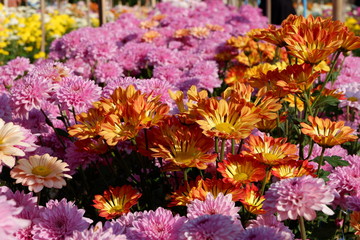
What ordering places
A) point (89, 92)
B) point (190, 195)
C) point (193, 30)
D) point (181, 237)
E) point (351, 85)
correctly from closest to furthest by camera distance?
point (181, 237) → point (190, 195) → point (89, 92) → point (351, 85) → point (193, 30)

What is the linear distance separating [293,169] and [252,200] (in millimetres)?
159

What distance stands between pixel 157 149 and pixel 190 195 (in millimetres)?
176

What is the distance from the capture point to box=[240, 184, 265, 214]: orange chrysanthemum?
4.50ft

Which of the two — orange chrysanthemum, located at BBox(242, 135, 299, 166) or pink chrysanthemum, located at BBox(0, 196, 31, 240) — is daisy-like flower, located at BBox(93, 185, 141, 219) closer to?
orange chrysanthemum, located at BBox(242, 135, 299, 166)

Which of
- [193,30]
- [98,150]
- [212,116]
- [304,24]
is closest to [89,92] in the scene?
[98,150]

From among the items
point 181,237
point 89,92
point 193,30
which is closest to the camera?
point 181,237

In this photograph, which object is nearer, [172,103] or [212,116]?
[212,116]

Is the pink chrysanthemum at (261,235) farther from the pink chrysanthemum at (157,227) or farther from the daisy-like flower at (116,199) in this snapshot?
the daisy-like flower at (116,199)

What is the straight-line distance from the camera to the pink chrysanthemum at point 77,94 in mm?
1824

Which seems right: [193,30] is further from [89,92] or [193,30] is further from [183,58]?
[89,92]

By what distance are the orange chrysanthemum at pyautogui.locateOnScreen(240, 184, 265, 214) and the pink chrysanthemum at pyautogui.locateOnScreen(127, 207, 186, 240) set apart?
229 mm

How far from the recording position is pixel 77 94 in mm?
1833

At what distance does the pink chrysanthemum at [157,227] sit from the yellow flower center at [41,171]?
0.36 m

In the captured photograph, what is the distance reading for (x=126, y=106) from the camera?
1461 millimetres
